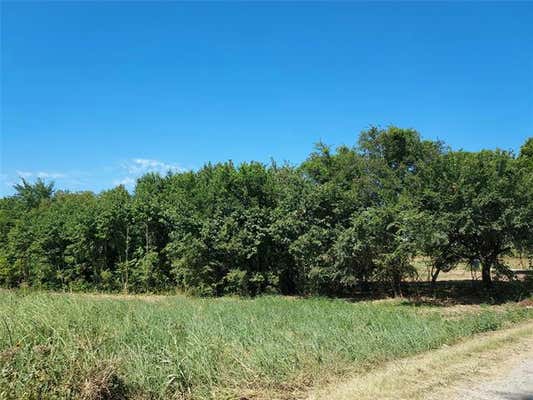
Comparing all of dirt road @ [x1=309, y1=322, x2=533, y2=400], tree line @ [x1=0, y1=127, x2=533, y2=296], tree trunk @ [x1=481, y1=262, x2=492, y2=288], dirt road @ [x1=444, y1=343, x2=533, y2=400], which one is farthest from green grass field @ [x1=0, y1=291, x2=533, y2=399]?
tree trunk @ [x1=481, y1=262, x2=492, y2=288]

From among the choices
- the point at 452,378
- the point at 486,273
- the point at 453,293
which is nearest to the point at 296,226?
the point at 453,293

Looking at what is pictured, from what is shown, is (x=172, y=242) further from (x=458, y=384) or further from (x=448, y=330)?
(x=458, y=384)

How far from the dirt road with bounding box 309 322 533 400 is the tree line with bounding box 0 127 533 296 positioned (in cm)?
919

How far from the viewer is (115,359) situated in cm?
609

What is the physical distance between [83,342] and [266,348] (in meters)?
2.87

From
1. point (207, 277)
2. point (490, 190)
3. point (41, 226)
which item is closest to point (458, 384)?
point (490, 190)

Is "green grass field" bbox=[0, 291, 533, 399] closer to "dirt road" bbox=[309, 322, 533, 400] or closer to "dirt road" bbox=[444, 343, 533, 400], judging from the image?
"dirt road" bbox=[309, 322, 533, 400]

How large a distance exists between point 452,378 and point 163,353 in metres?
4.49

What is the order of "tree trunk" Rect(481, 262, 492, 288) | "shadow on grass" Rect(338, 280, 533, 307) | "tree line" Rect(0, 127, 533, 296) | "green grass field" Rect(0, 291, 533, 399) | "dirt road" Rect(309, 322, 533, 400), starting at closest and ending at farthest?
1. "green grass field" Rect(0, 291, 533, 399)
2. "dirt road" Rect(309, 322, 533, 400)
3. "tree line" Rect(0, 127, 533, 296)
4. "shadow on grass" Rect(338, 280, 533, 307)
5. "tree trunk" Rect(481, 262, 492, 288)

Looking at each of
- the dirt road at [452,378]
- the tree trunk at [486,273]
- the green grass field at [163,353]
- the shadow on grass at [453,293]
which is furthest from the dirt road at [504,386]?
the tree trunk at [486,273]

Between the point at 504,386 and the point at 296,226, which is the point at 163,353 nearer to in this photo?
the point at 504,386

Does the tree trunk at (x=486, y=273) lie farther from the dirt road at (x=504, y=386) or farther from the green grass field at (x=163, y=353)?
the dirt road at (x=504, y=386)

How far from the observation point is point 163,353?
692 cm

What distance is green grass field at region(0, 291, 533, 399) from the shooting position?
573 cm
